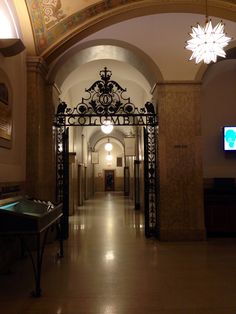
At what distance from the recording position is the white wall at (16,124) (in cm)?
536

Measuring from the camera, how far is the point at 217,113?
854 cm

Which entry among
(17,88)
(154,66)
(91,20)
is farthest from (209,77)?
(17,88)

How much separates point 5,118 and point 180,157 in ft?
→ 12.4

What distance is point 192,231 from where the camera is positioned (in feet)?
24.2

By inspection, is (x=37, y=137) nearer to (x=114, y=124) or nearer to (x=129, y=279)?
(x=114, y=124)

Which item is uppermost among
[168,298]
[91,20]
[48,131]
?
[91,20]

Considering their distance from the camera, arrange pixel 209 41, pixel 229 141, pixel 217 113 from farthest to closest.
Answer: pixel 217 113 → pixel 229 141 → pixel 209 41

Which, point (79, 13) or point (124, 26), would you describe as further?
point (124, 26)

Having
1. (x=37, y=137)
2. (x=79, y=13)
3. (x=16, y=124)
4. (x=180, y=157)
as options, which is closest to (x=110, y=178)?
(x=180, y=157)

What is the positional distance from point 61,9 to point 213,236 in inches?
220

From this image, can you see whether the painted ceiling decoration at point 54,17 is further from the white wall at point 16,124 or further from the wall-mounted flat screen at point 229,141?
the wall-mounted flat screen at point 229,141

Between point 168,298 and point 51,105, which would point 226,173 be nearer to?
point 51,105

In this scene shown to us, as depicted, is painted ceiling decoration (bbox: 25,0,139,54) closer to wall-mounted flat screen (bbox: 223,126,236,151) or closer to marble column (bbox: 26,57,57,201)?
marble column (bbox: 26,57,57,201)

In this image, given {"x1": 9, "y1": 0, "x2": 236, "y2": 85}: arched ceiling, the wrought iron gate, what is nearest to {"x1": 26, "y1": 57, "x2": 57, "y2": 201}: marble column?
{"x1": 9, "y1": 0, "x2": 236, "y2": 85}: arched ceiling
